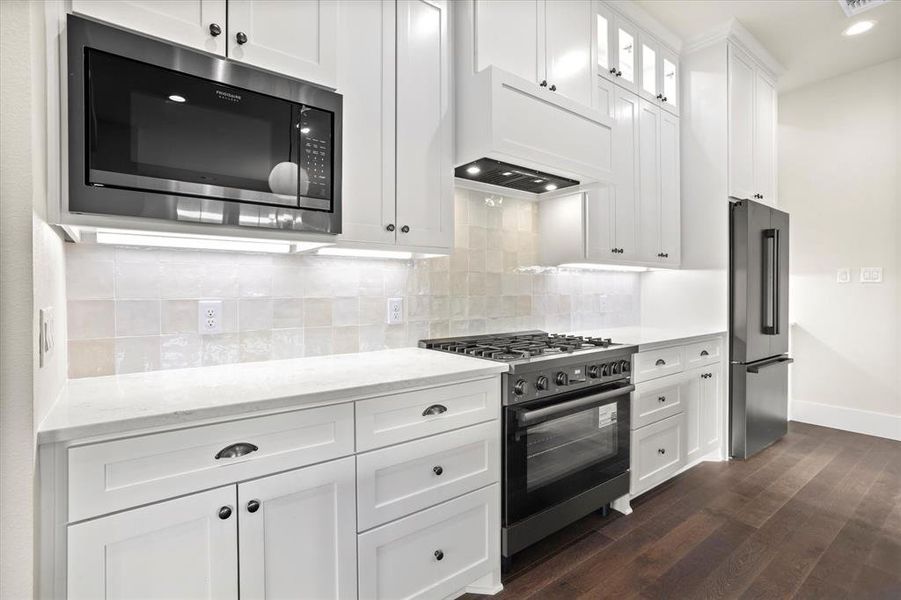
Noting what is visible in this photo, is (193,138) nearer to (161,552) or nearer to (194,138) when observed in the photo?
(194,138)

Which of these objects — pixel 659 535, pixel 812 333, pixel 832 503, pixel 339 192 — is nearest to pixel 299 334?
pixel 339 192

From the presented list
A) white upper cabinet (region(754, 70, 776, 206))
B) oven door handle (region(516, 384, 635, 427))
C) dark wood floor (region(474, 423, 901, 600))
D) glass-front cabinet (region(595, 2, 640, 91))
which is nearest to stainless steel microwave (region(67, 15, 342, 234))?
oven door handle (region(516, 384, 635, 427))

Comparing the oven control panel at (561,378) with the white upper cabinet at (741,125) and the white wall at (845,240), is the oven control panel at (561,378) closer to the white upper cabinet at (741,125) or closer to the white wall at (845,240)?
the white upper cabinet at (741,125)

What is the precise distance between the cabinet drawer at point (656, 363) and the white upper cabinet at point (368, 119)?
154 centimetres

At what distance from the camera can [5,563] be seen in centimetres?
94

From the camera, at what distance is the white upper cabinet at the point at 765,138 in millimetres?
3551

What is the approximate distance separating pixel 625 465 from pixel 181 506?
2049mm

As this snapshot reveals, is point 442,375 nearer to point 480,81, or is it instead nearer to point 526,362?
point 526,362

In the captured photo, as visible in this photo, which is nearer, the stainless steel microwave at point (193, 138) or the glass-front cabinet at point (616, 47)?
the stainless steel microwave at point (193, 138)

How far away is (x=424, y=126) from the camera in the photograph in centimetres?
195

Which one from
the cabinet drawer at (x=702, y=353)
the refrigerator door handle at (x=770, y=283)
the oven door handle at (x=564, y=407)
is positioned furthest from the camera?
the refrigerator door handle at (x=770, y=283)

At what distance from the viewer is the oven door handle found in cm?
183

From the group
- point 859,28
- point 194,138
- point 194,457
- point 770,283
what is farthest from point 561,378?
point 859,28

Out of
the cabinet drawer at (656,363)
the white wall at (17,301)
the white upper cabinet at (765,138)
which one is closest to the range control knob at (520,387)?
the cabinet drawer at (656,363)
